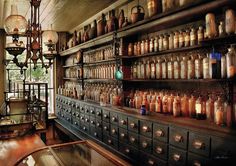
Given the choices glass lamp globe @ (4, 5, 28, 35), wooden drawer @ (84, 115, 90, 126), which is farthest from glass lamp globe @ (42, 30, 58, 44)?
wooden drawer @ (84, 115, 90, 126)

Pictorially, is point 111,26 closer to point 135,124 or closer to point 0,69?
point 135,124

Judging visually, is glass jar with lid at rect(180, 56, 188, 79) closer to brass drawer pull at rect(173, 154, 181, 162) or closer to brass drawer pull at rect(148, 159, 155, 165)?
brass drawer pull at rect(173, 154, 181, 162)

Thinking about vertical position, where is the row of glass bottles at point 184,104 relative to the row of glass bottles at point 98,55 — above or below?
below

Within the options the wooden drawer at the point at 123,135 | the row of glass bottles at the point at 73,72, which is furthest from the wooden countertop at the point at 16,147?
the row of glass bottles at the point at 73,72

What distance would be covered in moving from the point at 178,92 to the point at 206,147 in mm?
1141

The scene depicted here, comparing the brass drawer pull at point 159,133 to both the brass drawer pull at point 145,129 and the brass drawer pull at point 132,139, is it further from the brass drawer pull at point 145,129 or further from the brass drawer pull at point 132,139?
the brass drawer pull at point 132,139

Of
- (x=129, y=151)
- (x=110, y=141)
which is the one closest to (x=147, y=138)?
(x=129, y=151)

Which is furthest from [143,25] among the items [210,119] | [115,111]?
[210,119]

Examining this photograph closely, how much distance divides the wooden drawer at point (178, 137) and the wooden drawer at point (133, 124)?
62 cm

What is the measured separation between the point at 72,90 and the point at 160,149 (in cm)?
375

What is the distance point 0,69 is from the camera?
6.72 metres

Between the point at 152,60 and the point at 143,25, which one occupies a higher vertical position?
the point at 143,25

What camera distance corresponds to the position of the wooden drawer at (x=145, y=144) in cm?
284

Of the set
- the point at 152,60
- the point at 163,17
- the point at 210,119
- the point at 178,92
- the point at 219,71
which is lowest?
the point at 210,119
